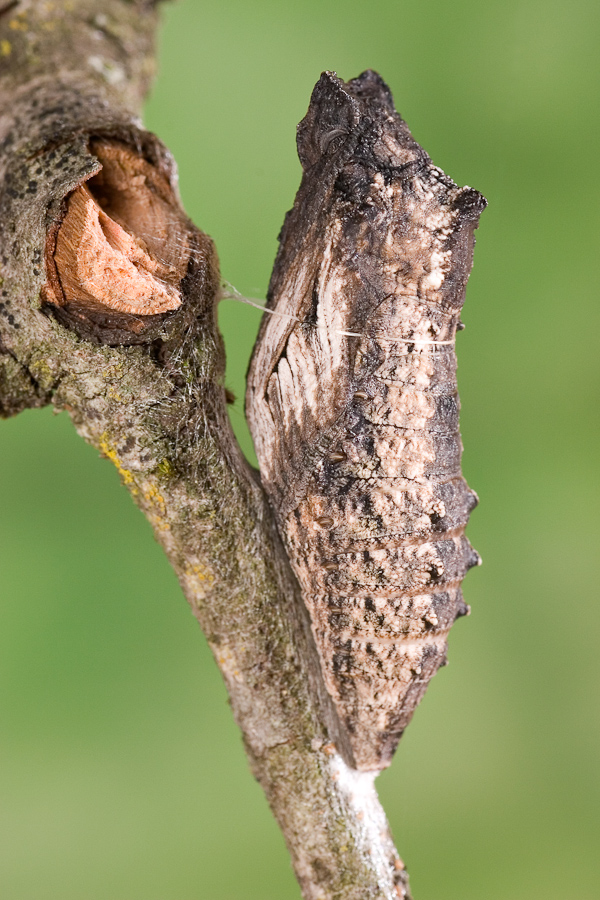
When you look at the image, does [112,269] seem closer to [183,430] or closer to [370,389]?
[183,430]

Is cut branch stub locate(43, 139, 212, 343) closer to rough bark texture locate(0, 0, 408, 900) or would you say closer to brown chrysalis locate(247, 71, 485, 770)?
rough bark texture locate(0, 0, 408, 900)

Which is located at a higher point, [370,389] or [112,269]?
[112,269]

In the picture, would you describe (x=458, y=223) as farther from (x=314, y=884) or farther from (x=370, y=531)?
(x=314, y=884)

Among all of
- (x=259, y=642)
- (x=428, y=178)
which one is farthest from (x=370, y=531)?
(x=428, y=178)

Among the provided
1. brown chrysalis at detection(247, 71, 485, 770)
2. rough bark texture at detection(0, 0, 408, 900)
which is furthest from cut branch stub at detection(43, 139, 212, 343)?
brown chrysalis at detection(247, 71, 485, 770)

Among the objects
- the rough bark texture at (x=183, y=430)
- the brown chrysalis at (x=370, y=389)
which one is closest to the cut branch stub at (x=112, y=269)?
the rough bark texture at (x=183, y=430)

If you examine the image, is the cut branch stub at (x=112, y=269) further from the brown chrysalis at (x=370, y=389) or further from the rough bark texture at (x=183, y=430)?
the brown chrysalis at (x=370, y=389)

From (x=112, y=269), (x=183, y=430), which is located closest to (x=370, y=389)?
(x=183, y=430)
